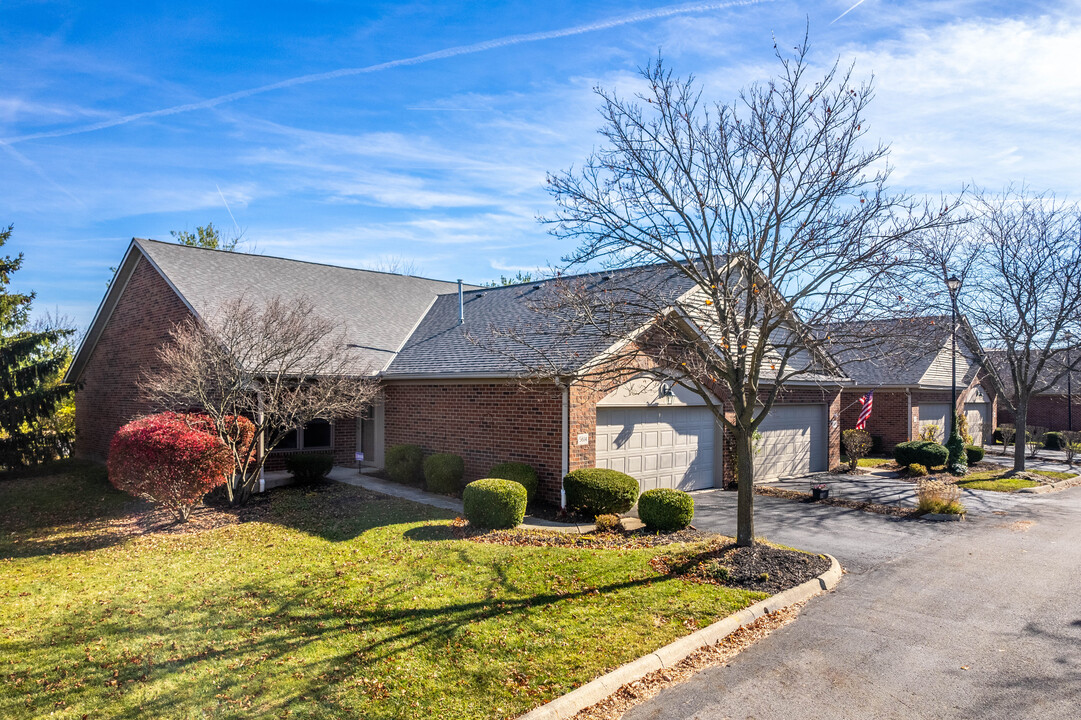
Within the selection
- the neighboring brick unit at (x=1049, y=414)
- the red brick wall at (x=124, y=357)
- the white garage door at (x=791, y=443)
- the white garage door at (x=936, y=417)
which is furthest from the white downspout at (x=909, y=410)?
the red brick wall at (x=124, y=357)

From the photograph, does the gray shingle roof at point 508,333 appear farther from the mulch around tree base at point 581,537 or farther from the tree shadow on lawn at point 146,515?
the tree shadow on lawn at point 146,515

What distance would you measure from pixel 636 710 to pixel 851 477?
54.5ft

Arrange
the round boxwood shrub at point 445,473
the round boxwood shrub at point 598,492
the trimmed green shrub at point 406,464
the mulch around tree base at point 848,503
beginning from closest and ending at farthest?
the round boxwood shrub at point 598,492 → the mulch around tree base at point 848,503 → the round boxwood shrub at point 445,473 → the trimmed green shrub at point 406,464

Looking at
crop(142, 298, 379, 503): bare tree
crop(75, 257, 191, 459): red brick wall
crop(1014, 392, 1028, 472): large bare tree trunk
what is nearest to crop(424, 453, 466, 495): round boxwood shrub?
crop(142, 298, 379, 503): bare tree

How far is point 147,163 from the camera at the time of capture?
49.0 feet

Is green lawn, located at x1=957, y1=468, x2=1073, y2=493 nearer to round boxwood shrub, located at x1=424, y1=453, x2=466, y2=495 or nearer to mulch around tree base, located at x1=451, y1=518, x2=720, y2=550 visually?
mulch around tree base, located at x1=451, y1=518, x2=720, y2=550

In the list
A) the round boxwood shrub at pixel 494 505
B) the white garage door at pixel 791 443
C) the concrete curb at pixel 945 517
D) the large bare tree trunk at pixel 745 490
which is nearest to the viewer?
the large bare tree trunk at pixel 745 490

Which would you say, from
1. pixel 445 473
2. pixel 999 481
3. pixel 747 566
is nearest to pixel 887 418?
pixel 999 481

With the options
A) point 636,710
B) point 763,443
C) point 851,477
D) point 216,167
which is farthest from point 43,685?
point 851,477

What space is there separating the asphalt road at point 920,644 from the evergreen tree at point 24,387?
19.7m

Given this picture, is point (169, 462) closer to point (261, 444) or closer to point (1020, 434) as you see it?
point (261, 444)

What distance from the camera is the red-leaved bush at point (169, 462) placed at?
11352mm

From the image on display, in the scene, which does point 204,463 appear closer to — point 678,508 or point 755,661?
point 678,508

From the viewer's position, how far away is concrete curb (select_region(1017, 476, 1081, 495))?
1738 centimetres
